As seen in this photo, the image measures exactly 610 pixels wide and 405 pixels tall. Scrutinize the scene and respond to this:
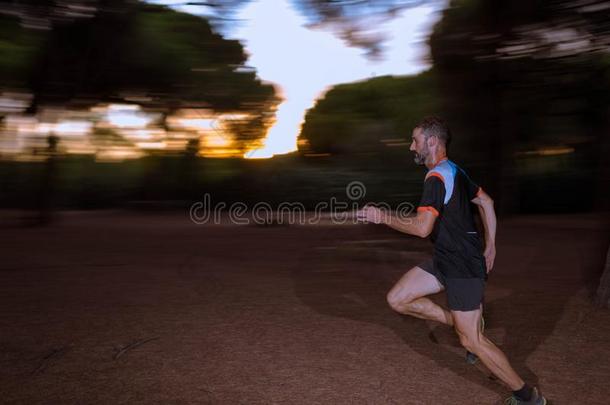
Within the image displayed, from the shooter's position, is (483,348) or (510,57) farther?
(510,57)

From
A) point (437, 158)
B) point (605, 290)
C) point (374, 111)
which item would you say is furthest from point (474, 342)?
point (374, 111)

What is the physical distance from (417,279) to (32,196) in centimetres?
1662

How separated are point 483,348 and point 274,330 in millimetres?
2446

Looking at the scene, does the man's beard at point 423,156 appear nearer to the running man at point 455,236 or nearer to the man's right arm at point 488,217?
the running man at point 455,236

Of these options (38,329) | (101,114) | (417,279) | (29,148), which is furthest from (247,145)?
(417,279)

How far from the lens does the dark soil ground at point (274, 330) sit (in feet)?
12.8

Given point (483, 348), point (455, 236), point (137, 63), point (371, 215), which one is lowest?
point (483, 348)

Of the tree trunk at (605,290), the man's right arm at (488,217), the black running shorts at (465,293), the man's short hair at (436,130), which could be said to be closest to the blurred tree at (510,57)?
the tree trunk at (605,290)

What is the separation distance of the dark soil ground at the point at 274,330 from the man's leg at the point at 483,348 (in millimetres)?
476

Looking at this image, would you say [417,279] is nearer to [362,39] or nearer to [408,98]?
[362,39]

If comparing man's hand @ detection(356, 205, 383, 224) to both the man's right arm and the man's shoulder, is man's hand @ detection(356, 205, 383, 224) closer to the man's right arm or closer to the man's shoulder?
the man's shoulder

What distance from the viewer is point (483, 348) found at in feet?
10.8

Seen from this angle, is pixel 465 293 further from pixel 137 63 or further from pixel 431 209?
pixel 137 63

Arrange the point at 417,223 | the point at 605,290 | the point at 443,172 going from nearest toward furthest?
1. the point at 417,223
2. the point at 443,172
3. the point at 605,290
